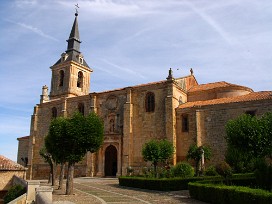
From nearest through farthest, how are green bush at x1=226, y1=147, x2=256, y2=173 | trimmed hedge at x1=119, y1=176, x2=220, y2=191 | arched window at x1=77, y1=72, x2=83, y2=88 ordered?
trimmed hedge at x1=119, y1=176, x2=220, y2=191 → green bush at x1=226, y1=147, x2=256, y2=173 → arched window at x1=77, y1=72, x2=83, y2=88

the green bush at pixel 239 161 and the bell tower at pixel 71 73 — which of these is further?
the bell tower at pixel 71 73

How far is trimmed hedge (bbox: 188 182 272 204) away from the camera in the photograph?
1024cm

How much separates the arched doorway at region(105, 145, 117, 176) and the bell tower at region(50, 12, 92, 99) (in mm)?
12281

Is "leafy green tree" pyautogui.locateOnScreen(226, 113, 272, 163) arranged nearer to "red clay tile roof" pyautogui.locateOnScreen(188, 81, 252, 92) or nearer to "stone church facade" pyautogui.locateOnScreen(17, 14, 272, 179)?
"stone church facade" pyautogui.locateOnScreen(17, 14, 272, 179)

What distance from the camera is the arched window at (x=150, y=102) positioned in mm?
32875

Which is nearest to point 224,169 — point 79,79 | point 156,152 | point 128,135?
point 156,152

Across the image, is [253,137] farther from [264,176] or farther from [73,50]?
[73,50]

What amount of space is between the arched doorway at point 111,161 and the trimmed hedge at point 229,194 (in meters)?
20.7

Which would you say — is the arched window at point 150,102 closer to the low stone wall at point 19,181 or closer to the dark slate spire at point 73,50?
the low stone wall at point 19,181

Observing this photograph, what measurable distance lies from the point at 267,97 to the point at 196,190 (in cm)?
1582

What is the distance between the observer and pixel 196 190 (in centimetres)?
1453

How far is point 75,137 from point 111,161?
707 inches

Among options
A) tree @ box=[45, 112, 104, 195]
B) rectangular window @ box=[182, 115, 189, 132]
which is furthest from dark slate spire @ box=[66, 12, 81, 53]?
tree @ box=[45, 112, 104, 195]

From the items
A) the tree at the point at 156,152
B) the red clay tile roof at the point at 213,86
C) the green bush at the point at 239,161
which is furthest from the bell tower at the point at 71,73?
the green bush at the point at 239,161
